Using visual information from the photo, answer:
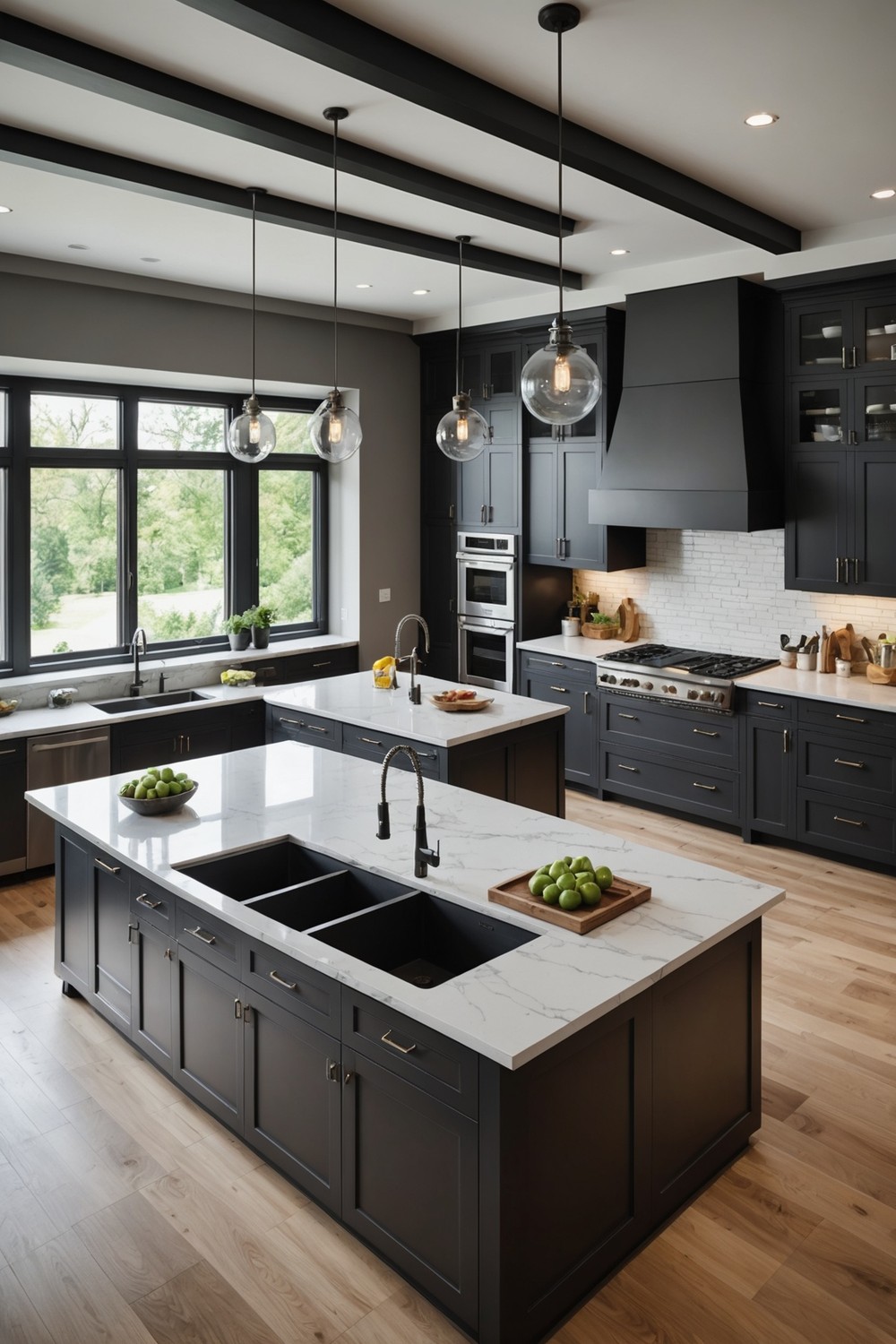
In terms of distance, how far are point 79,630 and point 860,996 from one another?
16.9 feet

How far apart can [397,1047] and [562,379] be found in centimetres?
195

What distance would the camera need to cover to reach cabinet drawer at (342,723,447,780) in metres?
4.89

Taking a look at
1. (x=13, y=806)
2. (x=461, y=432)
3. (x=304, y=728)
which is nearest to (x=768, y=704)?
(x=461, y=432)

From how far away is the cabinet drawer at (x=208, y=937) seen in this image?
311cm

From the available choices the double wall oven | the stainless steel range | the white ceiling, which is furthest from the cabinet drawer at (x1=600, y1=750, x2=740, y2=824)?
the white ceiling

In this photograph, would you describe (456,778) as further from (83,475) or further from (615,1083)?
(83,475)

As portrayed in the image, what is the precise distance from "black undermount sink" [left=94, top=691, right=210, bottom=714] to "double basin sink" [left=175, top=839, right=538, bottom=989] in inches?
120

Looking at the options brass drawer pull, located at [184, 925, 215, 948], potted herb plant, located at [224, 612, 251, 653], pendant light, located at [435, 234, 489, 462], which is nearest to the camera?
brass drawer pull, located at [184, 925, 215, 948]

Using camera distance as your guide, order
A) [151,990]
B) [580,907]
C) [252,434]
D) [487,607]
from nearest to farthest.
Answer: [580,907] < [151,990] < [252,434] < [487,607]

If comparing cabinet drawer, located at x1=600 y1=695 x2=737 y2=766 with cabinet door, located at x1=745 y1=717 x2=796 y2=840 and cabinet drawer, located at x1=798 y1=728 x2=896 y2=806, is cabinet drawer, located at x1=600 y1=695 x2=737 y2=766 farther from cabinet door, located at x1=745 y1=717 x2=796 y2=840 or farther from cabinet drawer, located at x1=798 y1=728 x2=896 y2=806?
cabinet drawer, located at x1=798 y1=728 x2=896 y2=806

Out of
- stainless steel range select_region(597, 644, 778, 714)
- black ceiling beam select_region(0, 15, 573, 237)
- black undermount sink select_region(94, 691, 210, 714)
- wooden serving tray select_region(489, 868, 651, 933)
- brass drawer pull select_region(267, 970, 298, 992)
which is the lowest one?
brass drawer pull select_region(267, 970, 298, 992)

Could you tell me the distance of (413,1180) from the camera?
2.56 metres

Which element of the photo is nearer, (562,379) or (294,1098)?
(294,1098)

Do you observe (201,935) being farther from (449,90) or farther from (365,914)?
(449,90)
